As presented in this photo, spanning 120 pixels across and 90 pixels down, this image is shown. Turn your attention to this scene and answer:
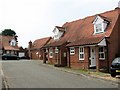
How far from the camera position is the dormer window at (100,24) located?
31609 mm

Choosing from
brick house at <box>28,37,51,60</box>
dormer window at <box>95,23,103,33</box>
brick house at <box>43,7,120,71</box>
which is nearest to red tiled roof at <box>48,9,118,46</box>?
brick house at <box>43,7,120,71</box>

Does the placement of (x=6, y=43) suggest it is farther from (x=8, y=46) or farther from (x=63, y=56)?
(x=63, y=56)

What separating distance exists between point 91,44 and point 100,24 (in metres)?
3.85

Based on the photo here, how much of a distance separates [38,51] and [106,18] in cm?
3942

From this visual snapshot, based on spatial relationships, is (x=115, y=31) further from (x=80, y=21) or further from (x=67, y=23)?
(x=67, y=23)

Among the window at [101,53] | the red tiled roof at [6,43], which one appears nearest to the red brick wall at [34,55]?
the red tiled roof at [6,43]

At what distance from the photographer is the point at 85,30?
3634 cm

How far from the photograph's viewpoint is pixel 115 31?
99.6 feet

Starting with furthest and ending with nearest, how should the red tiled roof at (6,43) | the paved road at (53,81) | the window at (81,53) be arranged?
1. the red tiled roof at (6,43)
2. the window at (81,53)
3. the paved road at (53,81)

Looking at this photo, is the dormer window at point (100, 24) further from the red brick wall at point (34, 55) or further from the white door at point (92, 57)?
the red brick wall at point (34, 55)

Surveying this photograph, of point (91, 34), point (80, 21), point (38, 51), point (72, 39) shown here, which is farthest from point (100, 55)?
point (38, 51)

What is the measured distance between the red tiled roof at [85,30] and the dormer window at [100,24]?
0.47 m

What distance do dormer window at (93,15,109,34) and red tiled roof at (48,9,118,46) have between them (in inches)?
18.4

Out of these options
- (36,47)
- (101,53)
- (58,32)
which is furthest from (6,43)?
(101,53)
